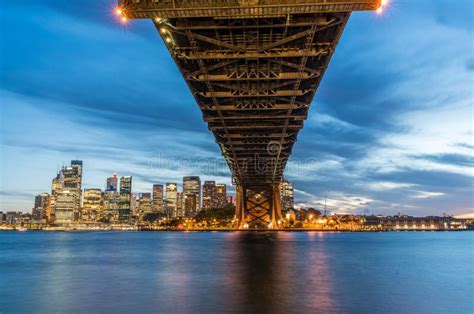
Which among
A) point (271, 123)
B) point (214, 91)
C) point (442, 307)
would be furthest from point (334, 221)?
point (442, 307)

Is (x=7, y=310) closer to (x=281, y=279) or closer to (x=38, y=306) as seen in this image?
(x=38, y=306)

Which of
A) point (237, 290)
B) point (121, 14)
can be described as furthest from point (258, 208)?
point (121, 14)

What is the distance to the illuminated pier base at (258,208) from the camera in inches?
4156

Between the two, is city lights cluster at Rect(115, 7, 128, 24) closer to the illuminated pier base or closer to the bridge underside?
the bridge underside

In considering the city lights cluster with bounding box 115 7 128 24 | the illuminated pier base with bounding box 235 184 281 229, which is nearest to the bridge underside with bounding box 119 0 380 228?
the city lights cluster with bounding box 115 7 128 24

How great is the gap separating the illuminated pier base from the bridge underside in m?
55.9

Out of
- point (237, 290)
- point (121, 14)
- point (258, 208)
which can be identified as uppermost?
point (121, 14)

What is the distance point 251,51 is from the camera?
26.5m

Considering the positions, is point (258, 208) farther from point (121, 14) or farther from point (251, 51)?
point (121, 14)

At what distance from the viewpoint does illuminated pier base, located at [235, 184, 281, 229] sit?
106 meters

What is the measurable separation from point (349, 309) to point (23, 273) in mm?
24269

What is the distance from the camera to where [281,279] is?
81.9 feet

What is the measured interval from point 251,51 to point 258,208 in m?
91.2

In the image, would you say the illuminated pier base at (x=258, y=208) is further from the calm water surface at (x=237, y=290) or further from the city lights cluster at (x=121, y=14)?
the city lights cluster at (x=121, y=14)
